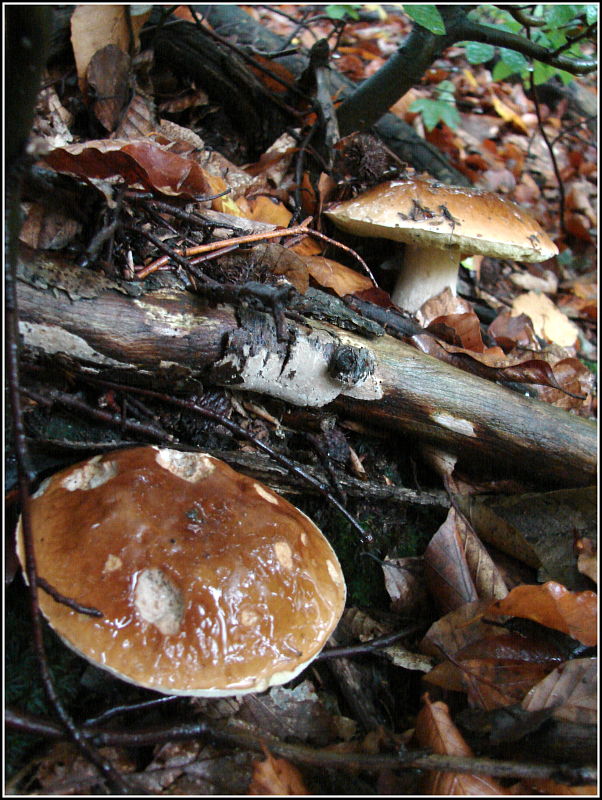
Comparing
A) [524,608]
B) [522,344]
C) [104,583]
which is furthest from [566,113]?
[104,583]

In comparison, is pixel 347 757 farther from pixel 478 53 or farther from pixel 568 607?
pixel 478 53

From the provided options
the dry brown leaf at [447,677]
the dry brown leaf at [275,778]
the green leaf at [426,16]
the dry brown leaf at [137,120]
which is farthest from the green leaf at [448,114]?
the dry brown leaf at [275,778]

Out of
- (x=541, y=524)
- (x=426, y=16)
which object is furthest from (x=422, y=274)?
(x=541, y=524)

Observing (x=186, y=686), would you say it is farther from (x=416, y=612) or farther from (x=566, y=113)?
(x=566, y=113)

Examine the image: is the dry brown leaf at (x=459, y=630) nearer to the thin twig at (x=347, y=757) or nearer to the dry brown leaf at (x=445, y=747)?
the dry brown leaf at (x=445, y=747)

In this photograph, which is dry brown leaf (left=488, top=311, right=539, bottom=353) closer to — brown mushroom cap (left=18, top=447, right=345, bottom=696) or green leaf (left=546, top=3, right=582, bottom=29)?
green leaf (left=546, top=3, right=582, bottom=29)

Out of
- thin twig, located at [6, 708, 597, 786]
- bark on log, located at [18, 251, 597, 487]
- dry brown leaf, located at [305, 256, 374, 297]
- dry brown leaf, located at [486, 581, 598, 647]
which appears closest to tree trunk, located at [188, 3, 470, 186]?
dry brown leaf, located at [305, 256, 374, 297]
